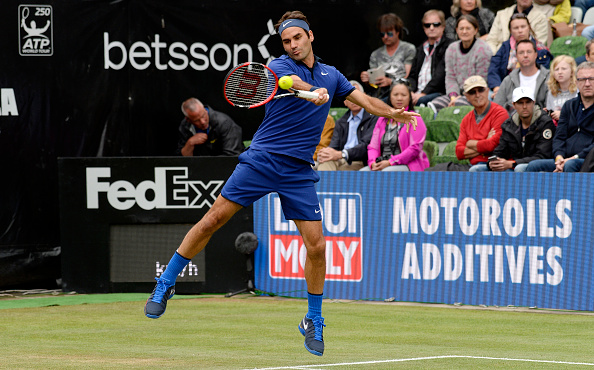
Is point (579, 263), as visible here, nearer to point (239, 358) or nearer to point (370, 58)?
point (239, 358)

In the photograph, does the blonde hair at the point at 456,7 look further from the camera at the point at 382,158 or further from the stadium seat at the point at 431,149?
the camera at the point at 382,158

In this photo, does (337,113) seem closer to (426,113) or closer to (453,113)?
(426,113)

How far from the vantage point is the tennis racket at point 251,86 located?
6.91 meters

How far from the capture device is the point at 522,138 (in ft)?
37.2

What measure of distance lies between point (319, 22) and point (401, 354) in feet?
27.1

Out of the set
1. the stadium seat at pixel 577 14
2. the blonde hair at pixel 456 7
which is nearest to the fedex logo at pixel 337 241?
the blonde hair at pixel 456 7

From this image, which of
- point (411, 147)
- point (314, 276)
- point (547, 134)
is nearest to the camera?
point (314, 276)

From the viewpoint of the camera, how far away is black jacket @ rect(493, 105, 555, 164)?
11141 mm

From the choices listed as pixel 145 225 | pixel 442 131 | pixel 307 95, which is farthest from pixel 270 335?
pixel 442 131

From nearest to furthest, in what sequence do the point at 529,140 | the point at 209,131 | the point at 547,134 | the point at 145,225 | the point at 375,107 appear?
the point at 375,107 < the point at 547,134 < the point at 529,140 < the point at 145,225 < the point at 209,131

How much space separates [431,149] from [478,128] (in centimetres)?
102

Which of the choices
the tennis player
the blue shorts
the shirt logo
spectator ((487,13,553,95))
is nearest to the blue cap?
the tennis player

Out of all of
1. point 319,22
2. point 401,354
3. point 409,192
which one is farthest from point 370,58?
point 401,354

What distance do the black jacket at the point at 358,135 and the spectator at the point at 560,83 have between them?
2336 mm
